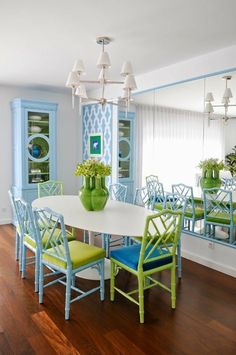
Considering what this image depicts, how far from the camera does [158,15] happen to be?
255 centimetres

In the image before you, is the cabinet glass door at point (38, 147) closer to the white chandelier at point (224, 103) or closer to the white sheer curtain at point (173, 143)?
the white sheer curtain at point (173, 143)

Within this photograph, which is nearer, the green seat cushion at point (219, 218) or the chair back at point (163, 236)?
the chair back at point (163, 236)

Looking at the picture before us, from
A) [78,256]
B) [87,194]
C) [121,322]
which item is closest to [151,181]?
[87,194]

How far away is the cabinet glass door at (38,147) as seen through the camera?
509 cm

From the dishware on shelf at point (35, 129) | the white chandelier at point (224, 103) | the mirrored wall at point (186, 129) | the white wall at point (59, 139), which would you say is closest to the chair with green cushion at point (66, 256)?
the mirrored wall at point (186, 129)

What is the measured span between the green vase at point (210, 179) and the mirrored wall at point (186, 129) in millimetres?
70

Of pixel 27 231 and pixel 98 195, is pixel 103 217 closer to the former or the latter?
pixel 98 195

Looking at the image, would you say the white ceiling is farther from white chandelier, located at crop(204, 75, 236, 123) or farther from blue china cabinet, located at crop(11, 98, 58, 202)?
blue china cabinet, located at crop(11, 98, 58, 202)

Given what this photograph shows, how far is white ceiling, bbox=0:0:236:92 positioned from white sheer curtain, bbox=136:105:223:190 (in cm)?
74

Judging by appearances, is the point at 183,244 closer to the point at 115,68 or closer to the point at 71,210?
the point at 71,210

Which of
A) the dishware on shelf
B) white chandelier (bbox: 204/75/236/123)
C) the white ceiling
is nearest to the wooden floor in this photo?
white chandelier (bbox: 204/75/236/123)

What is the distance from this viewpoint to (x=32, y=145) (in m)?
5.11

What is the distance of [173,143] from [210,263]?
1729 mm

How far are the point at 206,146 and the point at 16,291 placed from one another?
275cm
